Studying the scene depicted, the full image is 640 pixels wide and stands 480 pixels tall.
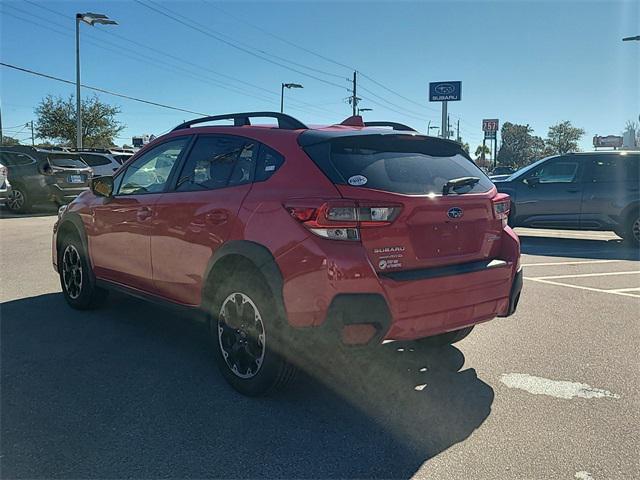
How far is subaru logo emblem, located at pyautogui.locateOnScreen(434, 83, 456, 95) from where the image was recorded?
24.3m

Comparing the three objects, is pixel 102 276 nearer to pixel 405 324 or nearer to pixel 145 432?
pixel 145 432

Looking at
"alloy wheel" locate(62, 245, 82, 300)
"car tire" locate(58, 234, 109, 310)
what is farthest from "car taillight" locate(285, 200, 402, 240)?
"alloy wheel" locate(62, 245, 82, 300)

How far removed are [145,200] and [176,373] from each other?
1.42 m

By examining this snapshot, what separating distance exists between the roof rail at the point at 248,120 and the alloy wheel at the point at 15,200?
12366 mm

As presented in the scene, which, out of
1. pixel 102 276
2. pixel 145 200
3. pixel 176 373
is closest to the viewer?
pixel 176 373

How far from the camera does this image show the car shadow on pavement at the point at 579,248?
933 cm

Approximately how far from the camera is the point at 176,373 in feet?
12.6

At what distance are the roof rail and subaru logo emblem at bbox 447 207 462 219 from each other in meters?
1.12

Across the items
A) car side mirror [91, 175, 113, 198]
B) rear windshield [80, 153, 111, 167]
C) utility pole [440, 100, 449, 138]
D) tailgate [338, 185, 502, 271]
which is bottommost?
tailgate [338, 185, 502, 271]

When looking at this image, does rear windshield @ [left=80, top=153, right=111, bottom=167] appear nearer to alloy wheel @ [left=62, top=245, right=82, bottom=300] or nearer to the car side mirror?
alloy wheel @ [left=62, top=245, right=82, bottom=300]

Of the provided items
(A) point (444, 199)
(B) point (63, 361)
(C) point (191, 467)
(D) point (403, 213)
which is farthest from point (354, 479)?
(B) point (63, 361)

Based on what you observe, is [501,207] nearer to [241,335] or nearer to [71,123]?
[241,335]

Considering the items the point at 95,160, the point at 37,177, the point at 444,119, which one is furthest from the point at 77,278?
the point at 444,119

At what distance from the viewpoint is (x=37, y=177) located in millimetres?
14711
